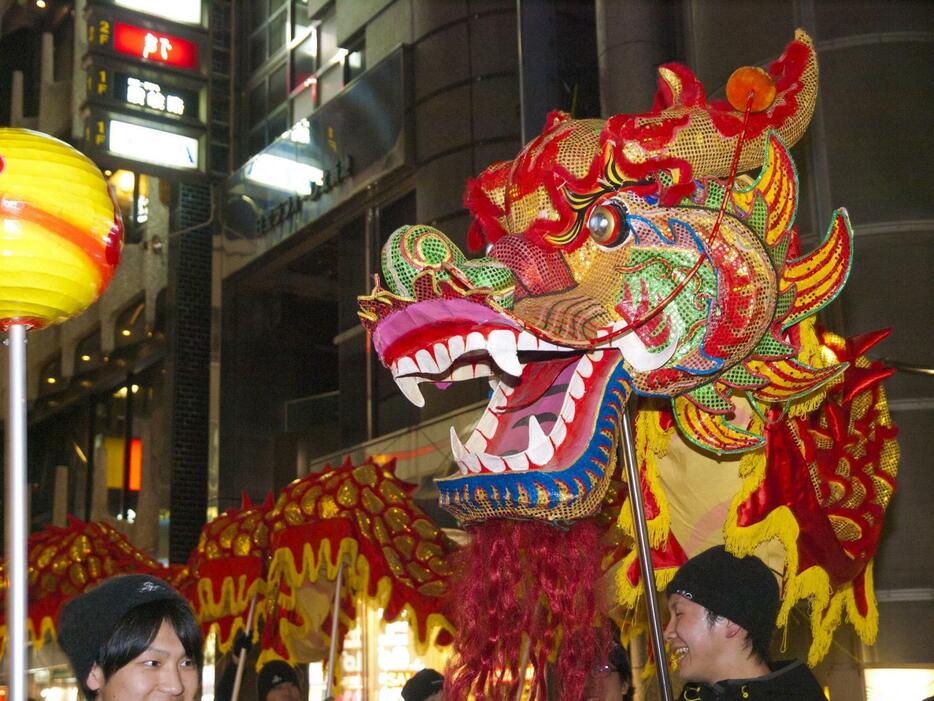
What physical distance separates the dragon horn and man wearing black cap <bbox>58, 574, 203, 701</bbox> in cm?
150

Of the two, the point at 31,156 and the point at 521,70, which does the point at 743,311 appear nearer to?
the point at 31,156

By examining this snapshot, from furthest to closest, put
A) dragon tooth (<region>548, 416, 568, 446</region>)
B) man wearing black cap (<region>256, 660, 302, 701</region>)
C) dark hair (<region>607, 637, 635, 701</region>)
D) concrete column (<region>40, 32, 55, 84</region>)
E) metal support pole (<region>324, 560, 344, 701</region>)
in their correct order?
concrete column (<region>40, 32, 55, 84</region>), man wearing black cap (<region>256, 660, 302, 701</region>), metal support pole (<region>324, 560, 344, 701</region>), dark hair (<region>607, 637, 635, 701</region>), dragon tooth (<region>548, 416, 568, 446</region>)

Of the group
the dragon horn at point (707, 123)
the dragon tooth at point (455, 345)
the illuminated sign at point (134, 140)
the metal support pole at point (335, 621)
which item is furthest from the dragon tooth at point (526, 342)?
the illuminated sign at point (134, 140)

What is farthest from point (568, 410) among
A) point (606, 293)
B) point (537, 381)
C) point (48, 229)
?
point (48, 229)

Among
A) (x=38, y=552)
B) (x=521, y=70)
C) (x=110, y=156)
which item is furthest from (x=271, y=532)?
(x=110, y=156)

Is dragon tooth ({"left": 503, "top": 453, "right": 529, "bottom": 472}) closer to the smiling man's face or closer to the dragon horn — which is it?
the smiling man's face

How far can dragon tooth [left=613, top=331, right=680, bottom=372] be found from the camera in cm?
279

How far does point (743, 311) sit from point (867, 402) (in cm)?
97

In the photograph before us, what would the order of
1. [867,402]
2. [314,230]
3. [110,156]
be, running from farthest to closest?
[314,230] < [110,156] < [867,402]

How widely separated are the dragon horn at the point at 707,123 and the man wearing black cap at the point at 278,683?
10.7ft

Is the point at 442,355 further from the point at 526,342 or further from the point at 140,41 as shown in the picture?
the point at 140,41

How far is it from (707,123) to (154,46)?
8.27m

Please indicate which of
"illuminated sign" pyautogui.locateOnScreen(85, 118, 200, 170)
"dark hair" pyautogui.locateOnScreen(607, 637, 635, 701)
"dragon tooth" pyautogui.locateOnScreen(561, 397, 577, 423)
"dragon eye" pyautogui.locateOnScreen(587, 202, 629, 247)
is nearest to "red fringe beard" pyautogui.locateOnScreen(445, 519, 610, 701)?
"dragon tooth" pyautogui.locateOnScreen(561, 397, 577, 423)

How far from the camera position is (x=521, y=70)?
9.20 m
